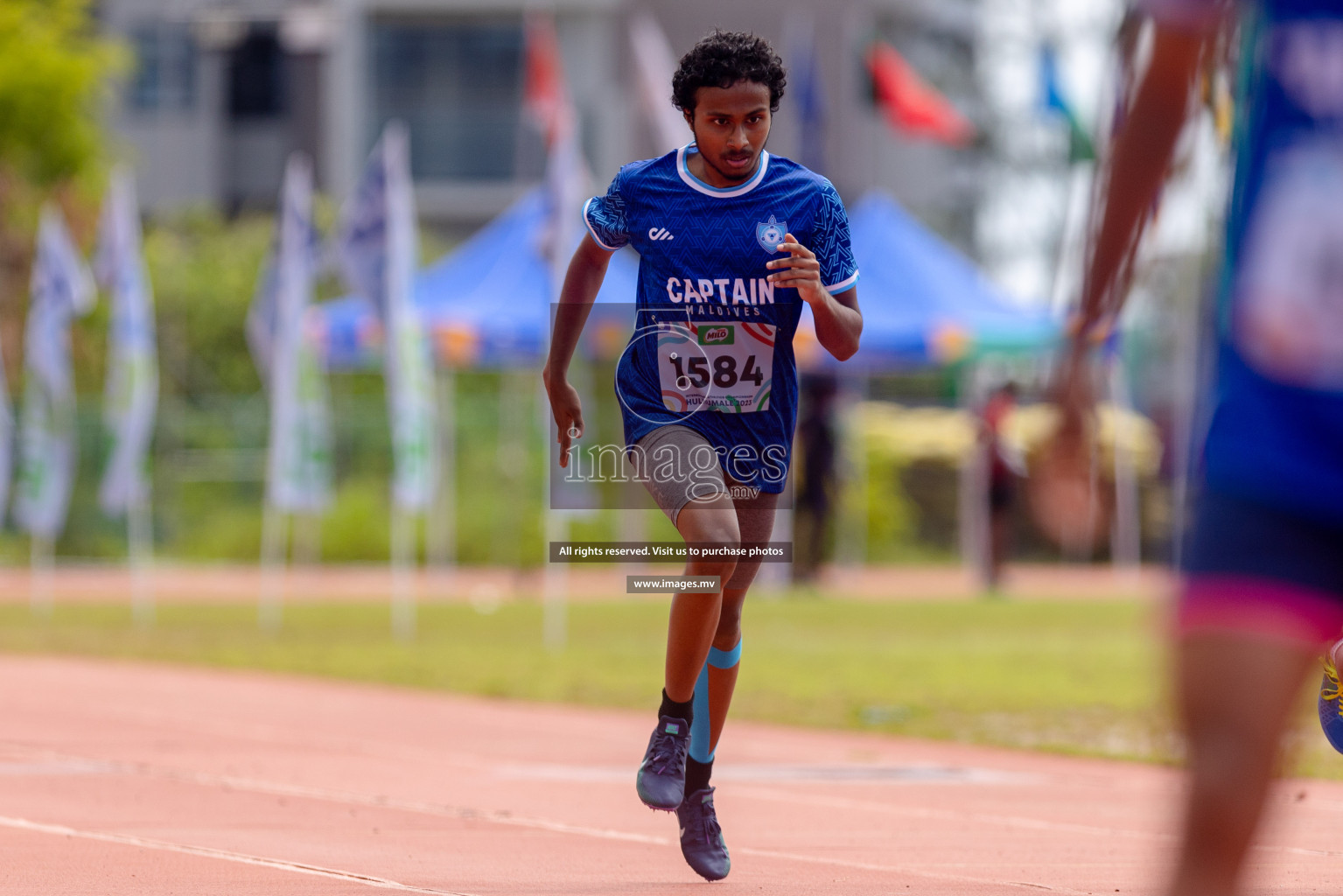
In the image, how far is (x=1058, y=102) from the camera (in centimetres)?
2294

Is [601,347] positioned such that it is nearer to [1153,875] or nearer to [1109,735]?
[1109,735]

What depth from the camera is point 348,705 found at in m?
10.9

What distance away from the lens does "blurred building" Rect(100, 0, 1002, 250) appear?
138ft

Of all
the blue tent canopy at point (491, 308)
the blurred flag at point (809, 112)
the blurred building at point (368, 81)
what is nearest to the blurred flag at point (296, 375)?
the blue tent canopy at point (491, 308)

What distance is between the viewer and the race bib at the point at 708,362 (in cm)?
536

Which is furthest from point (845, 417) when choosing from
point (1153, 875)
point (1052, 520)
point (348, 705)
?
point (1052, 520)

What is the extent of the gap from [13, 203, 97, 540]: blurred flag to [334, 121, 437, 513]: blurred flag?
10.5 ft

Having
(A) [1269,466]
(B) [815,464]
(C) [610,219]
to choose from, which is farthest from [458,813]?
(B) [815,464]

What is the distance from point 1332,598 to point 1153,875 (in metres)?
3.24

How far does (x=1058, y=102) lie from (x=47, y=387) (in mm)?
11197

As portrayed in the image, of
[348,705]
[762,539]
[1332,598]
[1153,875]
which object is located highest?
[1332,598]

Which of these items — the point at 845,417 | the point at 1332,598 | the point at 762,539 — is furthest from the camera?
the point at 845,417

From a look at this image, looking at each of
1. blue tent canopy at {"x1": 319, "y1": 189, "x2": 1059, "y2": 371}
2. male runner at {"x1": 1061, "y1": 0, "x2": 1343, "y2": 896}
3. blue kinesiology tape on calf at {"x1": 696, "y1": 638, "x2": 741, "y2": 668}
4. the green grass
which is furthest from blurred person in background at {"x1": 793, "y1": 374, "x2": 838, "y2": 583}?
male runner at {"x1": 1061, "y1": 0, "x2": 1343, "y2": 896}

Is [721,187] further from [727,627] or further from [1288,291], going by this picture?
[1288,291]
